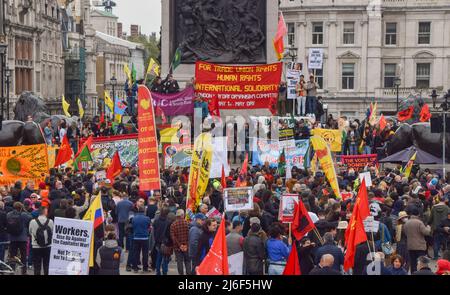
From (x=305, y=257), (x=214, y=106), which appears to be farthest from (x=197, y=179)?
(x=214, y=106)

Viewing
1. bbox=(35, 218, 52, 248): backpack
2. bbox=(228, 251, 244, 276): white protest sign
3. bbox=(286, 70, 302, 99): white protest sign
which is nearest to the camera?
bbox=(228, 251, 244, 276): white protest sign

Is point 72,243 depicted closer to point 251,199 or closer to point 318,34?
point 251,199

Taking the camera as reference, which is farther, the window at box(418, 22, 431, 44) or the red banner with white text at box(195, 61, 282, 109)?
the window at box(418, 22, 431, 44)

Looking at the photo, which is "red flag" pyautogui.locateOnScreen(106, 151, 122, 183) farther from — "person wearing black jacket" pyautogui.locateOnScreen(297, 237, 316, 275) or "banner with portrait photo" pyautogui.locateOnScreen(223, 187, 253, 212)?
"person wearing black jacket" pyautogui.locateOnScreen(297, 237, 316, 275)

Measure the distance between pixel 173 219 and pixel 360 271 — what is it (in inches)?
153

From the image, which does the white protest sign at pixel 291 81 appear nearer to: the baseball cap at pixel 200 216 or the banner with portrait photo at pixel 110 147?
the banner with portrait photo at pixel 110 147

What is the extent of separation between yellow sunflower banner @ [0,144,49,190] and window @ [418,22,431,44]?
5363cm

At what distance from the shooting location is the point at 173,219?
20.0m

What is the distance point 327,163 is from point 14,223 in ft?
24.4

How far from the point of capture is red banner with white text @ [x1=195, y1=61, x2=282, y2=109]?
110ft

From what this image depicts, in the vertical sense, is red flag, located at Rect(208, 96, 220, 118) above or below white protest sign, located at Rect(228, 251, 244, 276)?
above

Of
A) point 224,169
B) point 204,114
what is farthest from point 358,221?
point 204,114

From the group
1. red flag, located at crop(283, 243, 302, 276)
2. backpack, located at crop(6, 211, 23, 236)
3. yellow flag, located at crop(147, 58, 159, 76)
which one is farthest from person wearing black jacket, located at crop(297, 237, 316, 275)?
yellow flag, located at crop(147, 58, 159, 76)

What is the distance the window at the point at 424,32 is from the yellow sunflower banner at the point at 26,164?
53.6 metres
